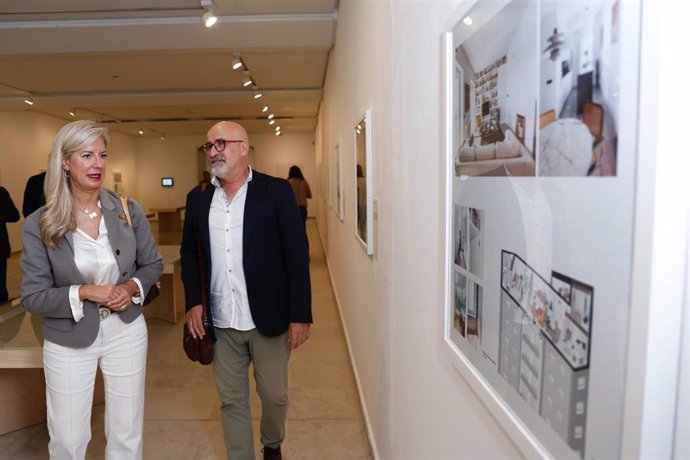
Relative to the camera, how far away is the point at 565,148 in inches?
27.9

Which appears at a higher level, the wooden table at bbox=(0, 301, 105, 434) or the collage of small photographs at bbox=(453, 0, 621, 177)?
the collage of small photographs at bbox=(453, 0, 621, 177)

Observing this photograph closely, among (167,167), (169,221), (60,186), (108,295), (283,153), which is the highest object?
(283,153)

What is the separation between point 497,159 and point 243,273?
1.88 m

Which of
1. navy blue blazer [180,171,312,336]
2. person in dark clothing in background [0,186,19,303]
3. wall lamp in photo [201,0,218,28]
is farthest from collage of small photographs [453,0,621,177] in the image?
person in dark clothing in background [0,186,19,303]

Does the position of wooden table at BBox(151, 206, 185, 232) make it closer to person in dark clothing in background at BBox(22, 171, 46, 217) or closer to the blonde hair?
person in dark clothing in background at BBox(22, 171, 46, 217)

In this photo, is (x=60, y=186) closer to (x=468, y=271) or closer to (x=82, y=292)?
(x=82, y=292)

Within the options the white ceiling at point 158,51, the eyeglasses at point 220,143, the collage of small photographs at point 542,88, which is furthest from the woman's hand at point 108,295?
the white ceiling at point 158,51

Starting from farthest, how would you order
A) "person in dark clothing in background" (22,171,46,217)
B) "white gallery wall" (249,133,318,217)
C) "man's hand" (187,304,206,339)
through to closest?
"white gallery wall" (249,133,318,217) < "person in dark clothing in background" (22,171,46,217) < "man's hand" (187,304,206,339)

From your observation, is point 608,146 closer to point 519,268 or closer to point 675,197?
point 675,197

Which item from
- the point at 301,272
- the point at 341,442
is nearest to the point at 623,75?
the point at 301,272

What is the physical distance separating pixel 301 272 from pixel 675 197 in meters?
2.18

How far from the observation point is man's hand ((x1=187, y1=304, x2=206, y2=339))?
8.78ft

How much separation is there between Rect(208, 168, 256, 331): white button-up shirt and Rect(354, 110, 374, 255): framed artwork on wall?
732mm

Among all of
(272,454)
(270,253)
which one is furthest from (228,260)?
(272,454)
